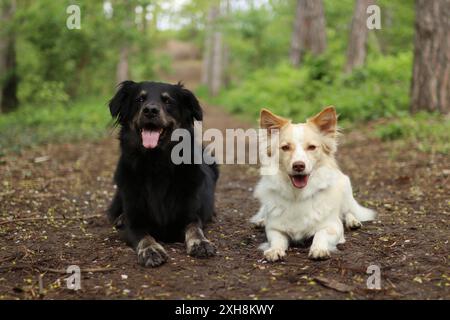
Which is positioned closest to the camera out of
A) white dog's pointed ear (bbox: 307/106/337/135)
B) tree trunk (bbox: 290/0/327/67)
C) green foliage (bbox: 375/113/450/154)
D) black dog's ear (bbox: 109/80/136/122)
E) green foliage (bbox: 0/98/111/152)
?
white dog's pointed ear (bbox: 307/106/337/135)

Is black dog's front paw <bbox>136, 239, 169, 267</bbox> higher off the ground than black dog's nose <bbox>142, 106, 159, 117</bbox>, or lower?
lower

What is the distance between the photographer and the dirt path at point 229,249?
3.33 m

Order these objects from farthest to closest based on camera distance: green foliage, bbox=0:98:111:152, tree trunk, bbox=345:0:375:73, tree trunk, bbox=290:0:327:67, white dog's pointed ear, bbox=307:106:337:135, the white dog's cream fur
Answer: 1. tree trunk, bbox=290:0:327:67
2. tree trunk, bbox=345:0:375:73
3. green foliage, bbox=0:98:111:152
4. white dog's pointed ear, bbox=307:106:337:135
5. the white dog's cream fur

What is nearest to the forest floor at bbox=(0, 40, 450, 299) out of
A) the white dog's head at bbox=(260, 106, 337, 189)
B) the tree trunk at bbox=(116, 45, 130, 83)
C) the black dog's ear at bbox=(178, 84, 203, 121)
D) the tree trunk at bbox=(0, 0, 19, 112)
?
the white dog's head at bbox=(260, 106, 337, 189)

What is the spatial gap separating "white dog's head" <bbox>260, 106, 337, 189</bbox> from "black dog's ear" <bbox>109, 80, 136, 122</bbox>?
1.26m

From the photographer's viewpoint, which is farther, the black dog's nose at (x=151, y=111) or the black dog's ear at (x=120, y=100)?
the black dog's ear at (x=120, y=100)

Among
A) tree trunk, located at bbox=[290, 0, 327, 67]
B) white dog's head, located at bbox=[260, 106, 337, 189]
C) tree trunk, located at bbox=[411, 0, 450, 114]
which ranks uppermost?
tree trunk, located at bbox=[290, 0, 327, 67]

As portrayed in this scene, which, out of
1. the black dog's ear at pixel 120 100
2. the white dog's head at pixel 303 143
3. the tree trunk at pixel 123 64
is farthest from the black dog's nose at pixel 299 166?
the tree trunk at pixel 123 64

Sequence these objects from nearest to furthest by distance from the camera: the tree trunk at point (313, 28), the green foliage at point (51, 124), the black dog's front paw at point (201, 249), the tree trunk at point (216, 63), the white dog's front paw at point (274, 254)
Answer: the white dog's front paw at point (274, 254) → the black dog's front paw at point (201, 249) → the green foliage at point (51, 124) → the tree trunk at point (313, 28) → the tree trunk at point (216, 63)

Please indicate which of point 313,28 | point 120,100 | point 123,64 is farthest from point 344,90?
point 123,64

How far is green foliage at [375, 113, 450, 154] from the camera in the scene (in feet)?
26.1

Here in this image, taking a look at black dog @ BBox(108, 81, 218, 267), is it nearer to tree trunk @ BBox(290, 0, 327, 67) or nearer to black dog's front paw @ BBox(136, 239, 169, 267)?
black dog's front paw @ BBox(136, 239, 169, 267)

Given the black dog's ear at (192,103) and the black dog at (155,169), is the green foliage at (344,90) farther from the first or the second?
the black dog at (155,169)
